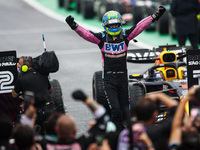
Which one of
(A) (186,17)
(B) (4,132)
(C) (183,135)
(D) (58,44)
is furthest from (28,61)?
(D) (58,44)

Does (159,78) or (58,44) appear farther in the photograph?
(58,44)

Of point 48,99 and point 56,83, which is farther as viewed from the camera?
point 56,83

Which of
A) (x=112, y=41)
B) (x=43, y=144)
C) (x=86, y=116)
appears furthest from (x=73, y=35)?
(x=43, y=144)

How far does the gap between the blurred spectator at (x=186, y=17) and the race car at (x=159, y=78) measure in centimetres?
400

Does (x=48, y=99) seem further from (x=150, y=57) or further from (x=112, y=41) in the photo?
(x=150, y=57)

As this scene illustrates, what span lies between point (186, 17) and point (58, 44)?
6.71 metres

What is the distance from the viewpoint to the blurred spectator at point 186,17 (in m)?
16.3

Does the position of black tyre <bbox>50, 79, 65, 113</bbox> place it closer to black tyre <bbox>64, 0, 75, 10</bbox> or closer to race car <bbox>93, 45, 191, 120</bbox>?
race car <bbox>93, 45, 191, 120</bbox>

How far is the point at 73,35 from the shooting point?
23.7 m

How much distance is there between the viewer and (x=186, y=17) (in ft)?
54.2

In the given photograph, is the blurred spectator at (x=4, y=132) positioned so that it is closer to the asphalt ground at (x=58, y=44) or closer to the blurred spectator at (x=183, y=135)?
the blurred spectator at (x=183, y=135)

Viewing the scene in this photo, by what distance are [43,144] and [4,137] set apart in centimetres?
78

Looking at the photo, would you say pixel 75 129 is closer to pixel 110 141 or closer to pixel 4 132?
pixel 110 141

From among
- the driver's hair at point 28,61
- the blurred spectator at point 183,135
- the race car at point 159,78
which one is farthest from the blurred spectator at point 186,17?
the blurred spectator at point 183,135
